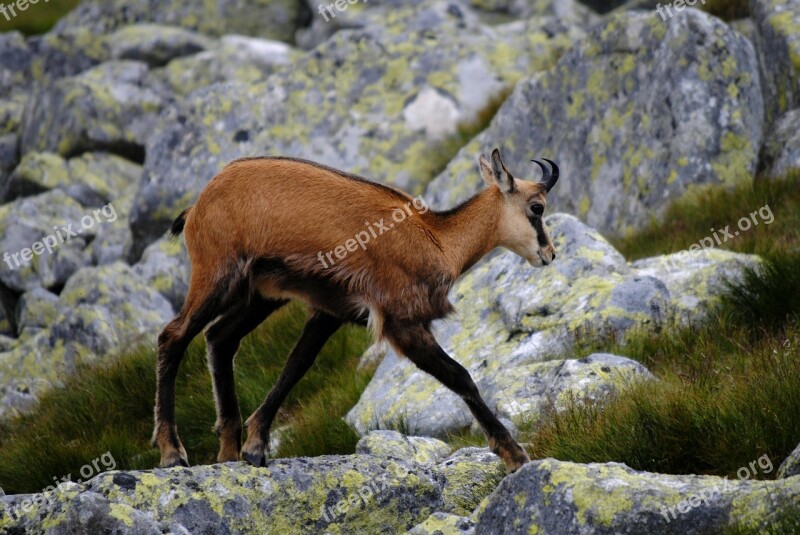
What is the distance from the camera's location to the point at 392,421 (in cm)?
802

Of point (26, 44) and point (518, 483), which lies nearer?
point (518, 483)

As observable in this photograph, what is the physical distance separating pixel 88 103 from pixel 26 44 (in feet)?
24.5

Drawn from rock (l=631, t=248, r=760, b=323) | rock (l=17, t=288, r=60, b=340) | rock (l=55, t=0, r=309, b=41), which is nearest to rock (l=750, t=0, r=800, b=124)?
rock (l=631, t=248, r=760, b=323)

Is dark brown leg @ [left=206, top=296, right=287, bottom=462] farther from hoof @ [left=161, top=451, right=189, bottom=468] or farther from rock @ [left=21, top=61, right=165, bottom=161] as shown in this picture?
rock @ [left=21, top=61, right=165, bottom=161]

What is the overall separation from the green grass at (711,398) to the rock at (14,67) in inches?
764

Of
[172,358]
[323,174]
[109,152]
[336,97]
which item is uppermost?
[323,174]

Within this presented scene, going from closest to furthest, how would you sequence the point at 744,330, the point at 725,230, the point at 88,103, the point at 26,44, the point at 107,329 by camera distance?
the point at 744,330
the point at 725,230
the point at 107,329
the point at 88,103
the point at 26,44

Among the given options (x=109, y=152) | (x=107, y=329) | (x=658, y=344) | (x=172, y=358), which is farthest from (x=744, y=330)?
(x=109, y=152)

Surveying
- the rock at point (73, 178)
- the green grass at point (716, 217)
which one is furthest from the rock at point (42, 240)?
the green grass at point (716, 217)

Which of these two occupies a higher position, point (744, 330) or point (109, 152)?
point (744, 330)

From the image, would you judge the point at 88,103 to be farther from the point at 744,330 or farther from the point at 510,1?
the point at 744,330

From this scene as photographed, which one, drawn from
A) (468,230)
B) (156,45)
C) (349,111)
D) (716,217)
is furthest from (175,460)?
(156,45)

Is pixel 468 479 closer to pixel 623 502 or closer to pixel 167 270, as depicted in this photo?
pixel 623 502

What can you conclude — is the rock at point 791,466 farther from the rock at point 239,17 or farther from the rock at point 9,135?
the rock at point 239,17
